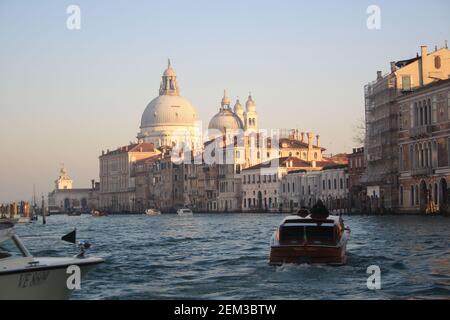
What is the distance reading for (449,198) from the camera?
56.1 metres

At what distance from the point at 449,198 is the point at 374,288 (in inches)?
1599

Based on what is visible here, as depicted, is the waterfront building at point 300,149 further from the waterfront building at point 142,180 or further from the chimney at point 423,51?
the chimney at point 423,51

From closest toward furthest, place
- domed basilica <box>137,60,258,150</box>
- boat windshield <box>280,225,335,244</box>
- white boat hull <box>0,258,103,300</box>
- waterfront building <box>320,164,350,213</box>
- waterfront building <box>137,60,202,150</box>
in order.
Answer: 1. white boat hull <box>0,258,103,300</box>
2. boat windshield <box>280,225,335,244</box>
3. waterfront building <box>320,164,350,213</box>
4. domed basilica <box>137,60,258,150</box>
5. waterfront building <box>137,60,202,150</box>

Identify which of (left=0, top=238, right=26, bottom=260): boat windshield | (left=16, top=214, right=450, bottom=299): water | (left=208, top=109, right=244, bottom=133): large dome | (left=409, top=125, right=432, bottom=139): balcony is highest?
(left=208, top=109, right=244, bottom=133): large dome

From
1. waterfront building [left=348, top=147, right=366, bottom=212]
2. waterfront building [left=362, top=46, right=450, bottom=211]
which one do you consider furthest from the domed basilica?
waterfront building [left=362, top=46, right=450, bottom=211]

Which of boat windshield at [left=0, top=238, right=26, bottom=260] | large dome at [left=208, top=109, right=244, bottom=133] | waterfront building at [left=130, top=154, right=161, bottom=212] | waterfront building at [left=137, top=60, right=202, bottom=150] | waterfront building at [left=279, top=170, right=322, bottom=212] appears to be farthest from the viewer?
waterfront building at [left=137, top=60, right=202, bottom=150]

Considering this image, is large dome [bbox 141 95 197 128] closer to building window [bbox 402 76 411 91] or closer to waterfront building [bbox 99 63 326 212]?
waterfront building [bbox 99 63 326 212]

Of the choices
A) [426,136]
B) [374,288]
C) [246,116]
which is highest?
[246,116]

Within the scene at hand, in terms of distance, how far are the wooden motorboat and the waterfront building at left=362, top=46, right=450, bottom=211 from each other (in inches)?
1739

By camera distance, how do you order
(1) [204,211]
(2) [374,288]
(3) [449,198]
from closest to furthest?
(2) [374,288], (3) [449,198], (1) [204,211]

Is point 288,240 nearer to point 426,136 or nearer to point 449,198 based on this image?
point 449,198

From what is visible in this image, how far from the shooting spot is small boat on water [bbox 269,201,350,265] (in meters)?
19.6

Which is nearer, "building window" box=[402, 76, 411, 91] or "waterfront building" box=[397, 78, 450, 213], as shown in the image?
"waterfront building" box=[397, 78, 450, 213]
